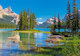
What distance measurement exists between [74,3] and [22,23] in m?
56.2


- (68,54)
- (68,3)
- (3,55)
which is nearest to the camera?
(68,54)

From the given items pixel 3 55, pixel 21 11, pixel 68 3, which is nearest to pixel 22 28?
pixel 21 11

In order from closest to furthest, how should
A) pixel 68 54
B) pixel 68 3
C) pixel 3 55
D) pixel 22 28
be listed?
pixel 68 54 < pixel 3 55 < pixel 68 3 < pixel 22 28

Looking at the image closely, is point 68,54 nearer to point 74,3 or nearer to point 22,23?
point 74,3

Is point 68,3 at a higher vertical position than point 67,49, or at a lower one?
higher

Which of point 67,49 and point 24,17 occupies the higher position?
point 24,17

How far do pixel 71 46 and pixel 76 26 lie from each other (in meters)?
57.6

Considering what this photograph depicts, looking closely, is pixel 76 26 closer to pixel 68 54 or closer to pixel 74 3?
pixel 74 3

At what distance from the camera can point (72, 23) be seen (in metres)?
69.9

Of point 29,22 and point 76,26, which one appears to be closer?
point 76,26

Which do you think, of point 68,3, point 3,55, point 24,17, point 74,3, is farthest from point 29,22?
point 3,55

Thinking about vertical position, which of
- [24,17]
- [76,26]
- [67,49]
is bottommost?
[67,49]

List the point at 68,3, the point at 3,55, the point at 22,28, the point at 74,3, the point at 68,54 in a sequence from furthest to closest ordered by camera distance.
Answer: the point at 22,28 < the point at 68,3 < the point at 74,3 < the point at 3,55 < the point at 68,54

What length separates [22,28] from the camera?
361 ft
